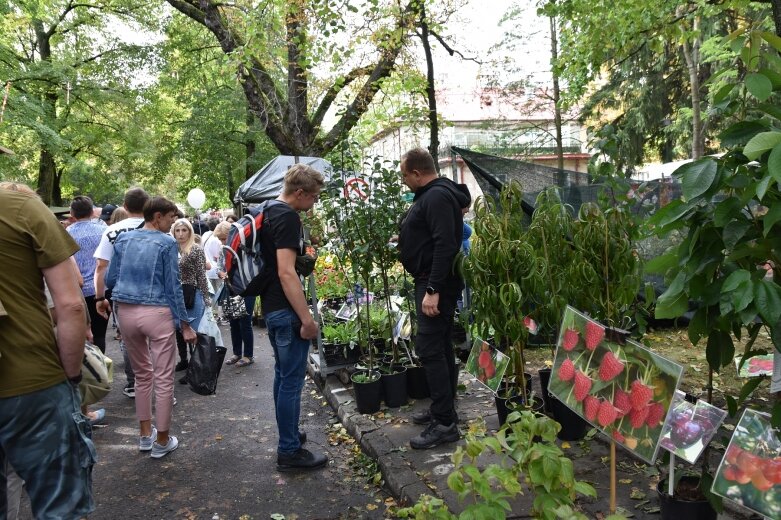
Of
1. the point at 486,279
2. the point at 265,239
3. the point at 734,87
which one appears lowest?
the point at 486,279

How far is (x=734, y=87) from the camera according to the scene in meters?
1.94

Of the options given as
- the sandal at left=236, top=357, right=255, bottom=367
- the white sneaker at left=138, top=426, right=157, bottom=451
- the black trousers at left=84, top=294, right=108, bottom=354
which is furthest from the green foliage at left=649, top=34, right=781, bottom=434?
the sandal at left=236, top=357, right=255, bottom=367

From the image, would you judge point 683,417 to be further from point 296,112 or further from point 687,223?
point 296,112

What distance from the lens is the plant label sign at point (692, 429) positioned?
91.0 inches

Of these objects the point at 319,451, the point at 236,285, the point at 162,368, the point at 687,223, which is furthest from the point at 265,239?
the point at 687,223

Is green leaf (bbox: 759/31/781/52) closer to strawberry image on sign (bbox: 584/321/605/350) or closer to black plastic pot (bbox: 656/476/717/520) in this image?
strawberry image on sign (bbox: 584/321/605/350)

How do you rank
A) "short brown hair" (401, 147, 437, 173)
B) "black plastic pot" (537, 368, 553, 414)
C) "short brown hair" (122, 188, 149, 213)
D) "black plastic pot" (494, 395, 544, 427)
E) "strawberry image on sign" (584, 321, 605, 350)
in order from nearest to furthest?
"strawberry image on sign" (584, 321, 605, 350) → "black plastic pot" (494, 395, 544, 427) → "short brown hair" (401, 147, 437, 173) → "black plastic pot" (537, 368, 553, 414) → "short brown hair" (122, 188, 149, 213)

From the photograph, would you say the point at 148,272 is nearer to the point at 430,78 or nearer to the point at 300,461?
the point at 300,461

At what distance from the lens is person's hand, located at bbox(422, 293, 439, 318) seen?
12.3 ft

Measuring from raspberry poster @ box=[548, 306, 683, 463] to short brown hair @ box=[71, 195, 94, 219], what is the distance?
200 inches

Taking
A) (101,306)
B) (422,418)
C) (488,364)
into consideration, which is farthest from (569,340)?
(101,306)

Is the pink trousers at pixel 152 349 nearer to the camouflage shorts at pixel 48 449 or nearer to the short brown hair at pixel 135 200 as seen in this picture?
the short brown hair at pixel 135 200

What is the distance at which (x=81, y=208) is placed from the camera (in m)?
5.67

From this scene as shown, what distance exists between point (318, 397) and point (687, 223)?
450cm
